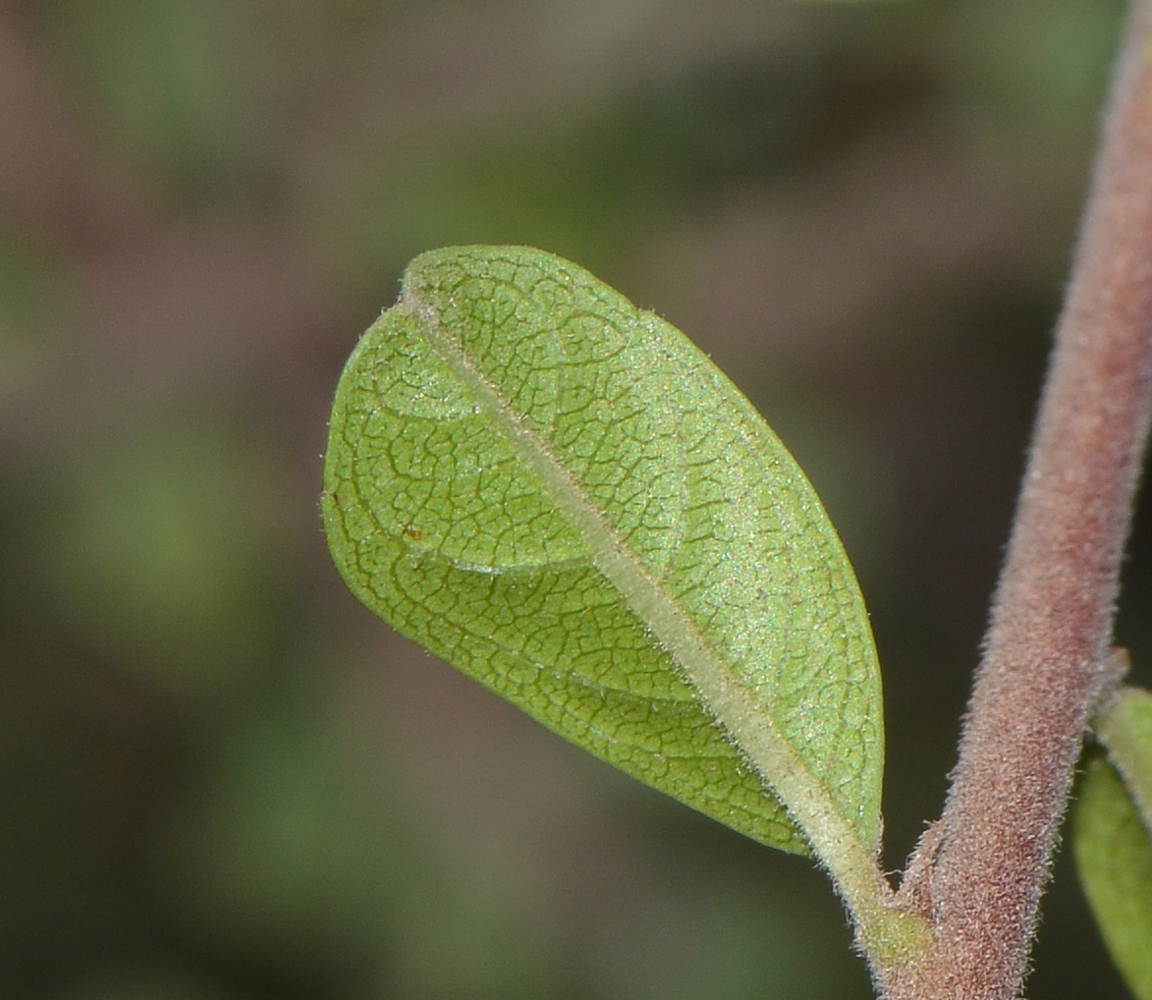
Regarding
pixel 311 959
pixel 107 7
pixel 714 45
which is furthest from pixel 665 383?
pixel 311 959

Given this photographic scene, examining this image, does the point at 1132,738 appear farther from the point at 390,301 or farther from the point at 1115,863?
the point at 390,301

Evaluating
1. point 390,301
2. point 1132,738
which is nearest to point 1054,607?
point 1132,738

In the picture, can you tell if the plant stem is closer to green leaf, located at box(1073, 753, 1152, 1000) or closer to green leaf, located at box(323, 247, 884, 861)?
green leaf, located at box(323, 247, 884, 861)

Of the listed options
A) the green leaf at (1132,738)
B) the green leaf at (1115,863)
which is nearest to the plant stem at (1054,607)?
the green leaf at (1132,738)

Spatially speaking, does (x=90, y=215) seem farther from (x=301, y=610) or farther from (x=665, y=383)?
(x=665, y=383)

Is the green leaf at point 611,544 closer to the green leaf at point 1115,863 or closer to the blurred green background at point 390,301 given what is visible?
the green leaf at point 1115,863

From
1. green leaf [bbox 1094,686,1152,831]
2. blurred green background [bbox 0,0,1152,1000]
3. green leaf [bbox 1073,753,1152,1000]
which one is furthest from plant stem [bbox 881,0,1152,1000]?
blurred green background [bbox 0,0,1152,1000]
